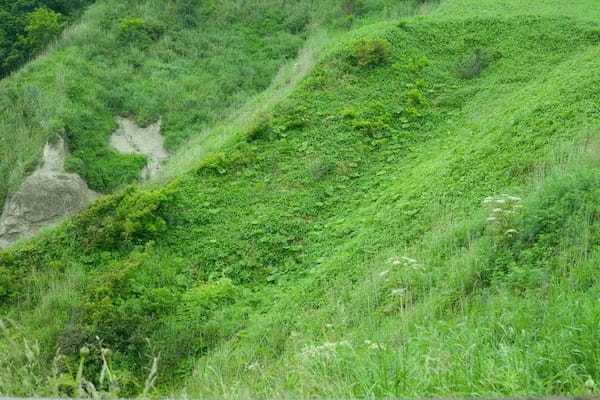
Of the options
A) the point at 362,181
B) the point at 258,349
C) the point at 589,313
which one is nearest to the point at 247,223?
the point at 362,181

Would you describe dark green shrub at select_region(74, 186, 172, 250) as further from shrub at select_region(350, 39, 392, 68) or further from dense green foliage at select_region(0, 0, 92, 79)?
dense green foliage at select_region(0, 0, 92, 79)

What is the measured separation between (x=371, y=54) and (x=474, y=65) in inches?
131

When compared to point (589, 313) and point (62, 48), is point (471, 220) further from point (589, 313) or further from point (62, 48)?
point (62, 48)

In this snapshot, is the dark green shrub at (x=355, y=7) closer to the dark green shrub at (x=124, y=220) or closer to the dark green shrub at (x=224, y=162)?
the dark green shrub at (x=224, y=162)

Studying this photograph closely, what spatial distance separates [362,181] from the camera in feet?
41.7

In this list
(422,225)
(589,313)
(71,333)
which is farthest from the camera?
(422,225)

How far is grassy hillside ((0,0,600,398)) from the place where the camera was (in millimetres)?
3893

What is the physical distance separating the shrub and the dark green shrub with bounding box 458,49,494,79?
96.5 inches

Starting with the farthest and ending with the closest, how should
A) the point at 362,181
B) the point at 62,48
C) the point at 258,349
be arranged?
1. the point at 62,48
2. the point at 362,181
3. the point at 258,349

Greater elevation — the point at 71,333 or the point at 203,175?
the point at 203,175

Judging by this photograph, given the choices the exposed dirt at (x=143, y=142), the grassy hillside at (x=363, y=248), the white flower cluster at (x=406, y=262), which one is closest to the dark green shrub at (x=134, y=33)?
the exposed dirt at (x=143, y=142)

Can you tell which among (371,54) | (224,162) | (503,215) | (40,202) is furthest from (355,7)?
(503,215)

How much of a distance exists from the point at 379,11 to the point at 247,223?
17.3m

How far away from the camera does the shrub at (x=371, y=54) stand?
1711cm
